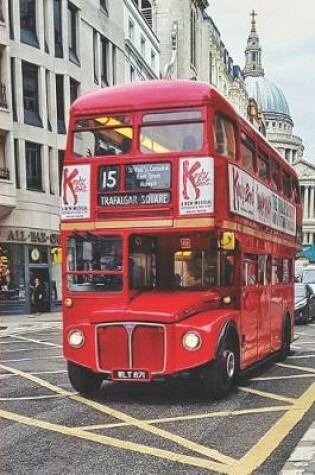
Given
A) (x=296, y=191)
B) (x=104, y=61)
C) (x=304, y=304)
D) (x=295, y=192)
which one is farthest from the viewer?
(x=104, y=61)

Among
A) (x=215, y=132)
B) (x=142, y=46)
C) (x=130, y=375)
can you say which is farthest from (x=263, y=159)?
(x=142, y=46)

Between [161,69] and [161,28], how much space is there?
486cm

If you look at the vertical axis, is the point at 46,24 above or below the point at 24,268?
above

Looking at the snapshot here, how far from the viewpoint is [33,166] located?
32.6 meters

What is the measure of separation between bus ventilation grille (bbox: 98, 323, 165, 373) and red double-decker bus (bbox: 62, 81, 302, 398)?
1 centimetres

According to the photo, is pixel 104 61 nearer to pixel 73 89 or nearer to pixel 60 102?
pixel 73 89

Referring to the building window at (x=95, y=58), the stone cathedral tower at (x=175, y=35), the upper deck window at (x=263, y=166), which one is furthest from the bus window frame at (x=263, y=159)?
the stone cathedral tower at (x=175, y=35)

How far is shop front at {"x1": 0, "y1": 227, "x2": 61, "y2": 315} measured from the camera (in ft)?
99.9

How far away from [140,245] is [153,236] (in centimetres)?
31

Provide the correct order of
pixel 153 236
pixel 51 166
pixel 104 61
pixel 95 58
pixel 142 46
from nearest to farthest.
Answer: pixel 153 236 → pixel 51 166 → pixel 95 58 → pixel 104 61 → pixel 142 46

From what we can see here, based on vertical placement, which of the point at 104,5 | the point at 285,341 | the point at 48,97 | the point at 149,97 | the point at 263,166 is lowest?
the point at 285,341

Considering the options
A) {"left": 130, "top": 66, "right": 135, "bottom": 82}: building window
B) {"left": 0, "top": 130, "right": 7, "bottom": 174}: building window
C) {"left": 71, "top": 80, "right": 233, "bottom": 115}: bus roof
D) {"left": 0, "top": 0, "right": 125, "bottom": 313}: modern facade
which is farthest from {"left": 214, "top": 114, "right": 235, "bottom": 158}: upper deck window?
{"left": 130, "top": 66, "right": 135, "bottom": 82}: building window

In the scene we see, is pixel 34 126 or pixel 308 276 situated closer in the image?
pixel 34 126

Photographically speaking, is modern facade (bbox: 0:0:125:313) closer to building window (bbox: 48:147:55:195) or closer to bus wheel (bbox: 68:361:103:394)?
building window (bbox: 48:147:55:195)
